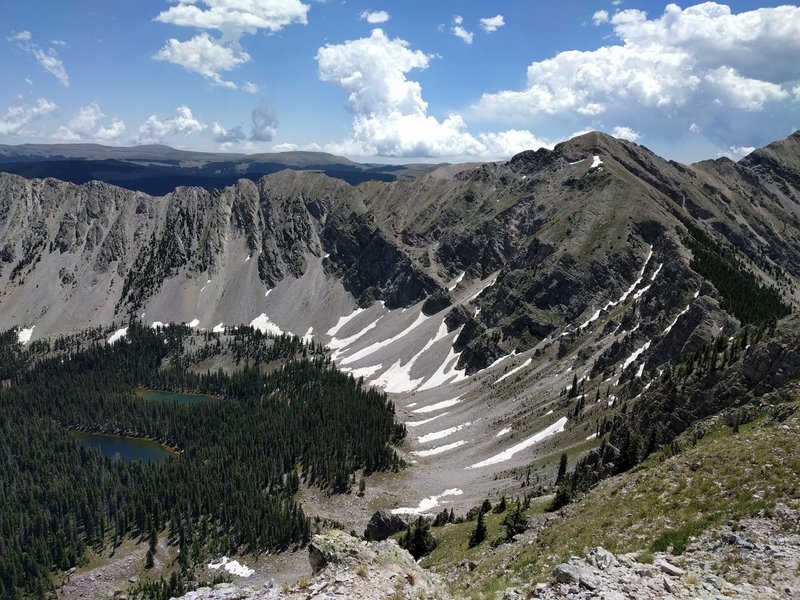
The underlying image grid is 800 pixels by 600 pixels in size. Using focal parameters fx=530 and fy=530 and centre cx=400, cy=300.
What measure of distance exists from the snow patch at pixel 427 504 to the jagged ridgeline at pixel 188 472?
2004 cm

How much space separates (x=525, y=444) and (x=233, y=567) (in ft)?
214

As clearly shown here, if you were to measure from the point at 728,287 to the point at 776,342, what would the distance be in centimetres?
10799

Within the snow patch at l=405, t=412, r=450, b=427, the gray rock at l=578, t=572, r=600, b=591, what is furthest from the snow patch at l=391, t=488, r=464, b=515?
the gray rock at l=578, t=572, r=600, b=591

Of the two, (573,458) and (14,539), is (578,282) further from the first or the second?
(14,539)

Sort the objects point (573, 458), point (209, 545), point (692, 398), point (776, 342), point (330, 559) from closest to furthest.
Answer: point (330, 559) → point (776, 342) → point (692, 398) → point (573, 458) → point (209, 545)

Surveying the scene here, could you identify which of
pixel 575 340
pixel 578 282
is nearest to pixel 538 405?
pixel 575 340

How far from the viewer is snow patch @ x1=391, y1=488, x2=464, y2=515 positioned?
→ 4044 inches

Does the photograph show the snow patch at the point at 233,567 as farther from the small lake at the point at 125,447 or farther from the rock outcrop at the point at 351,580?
the rock outcrop at the point at 351,580

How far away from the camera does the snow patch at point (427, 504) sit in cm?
10272

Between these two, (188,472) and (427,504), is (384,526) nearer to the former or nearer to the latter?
(427,504)

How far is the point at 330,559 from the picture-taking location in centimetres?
2438

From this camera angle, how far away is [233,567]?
102m

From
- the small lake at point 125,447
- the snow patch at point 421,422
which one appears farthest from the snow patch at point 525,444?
the small lake at point 125,447

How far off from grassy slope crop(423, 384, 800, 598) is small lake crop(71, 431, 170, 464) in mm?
150524
